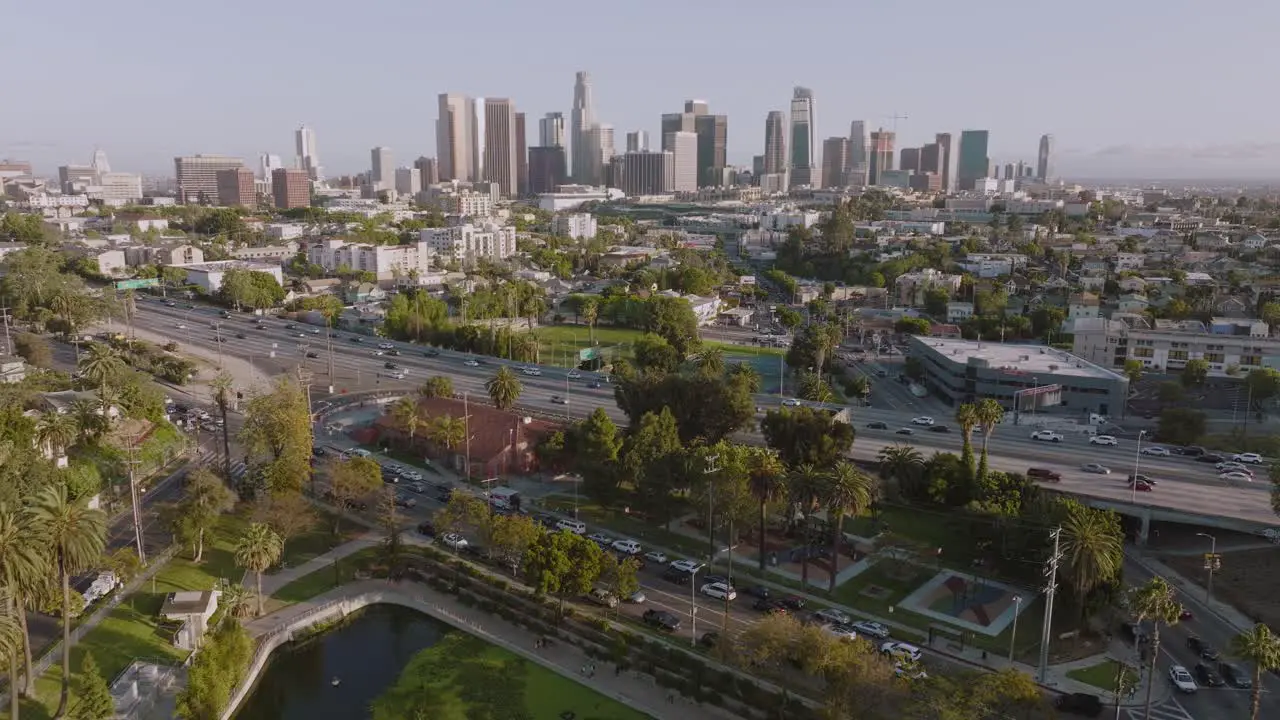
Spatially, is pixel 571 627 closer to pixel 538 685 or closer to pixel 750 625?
pixel 538 685

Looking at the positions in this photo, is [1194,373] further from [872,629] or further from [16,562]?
[16,562]

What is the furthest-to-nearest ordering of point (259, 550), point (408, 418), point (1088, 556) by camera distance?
point (408, 418)
point (259, 550)
point (1088, 556)

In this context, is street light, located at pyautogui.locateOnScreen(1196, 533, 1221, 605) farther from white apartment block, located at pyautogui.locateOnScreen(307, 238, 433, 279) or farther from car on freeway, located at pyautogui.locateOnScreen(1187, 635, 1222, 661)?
white apartment block, located at pyautogui.locateOnScreen(307, 238, 433, 279)

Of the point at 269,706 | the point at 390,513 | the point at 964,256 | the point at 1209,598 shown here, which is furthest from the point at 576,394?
the point at 964,256

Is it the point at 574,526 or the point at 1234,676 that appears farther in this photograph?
the point at 574,526

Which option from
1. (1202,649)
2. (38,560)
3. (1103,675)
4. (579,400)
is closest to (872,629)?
(1103,675)

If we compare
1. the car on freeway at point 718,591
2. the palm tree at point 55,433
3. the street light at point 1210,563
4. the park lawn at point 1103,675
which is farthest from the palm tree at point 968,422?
the palm tree at point 55,433

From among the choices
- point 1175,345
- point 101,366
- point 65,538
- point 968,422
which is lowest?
point 1175,345
